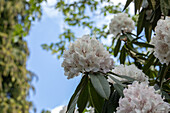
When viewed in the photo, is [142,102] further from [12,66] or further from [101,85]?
[12,66]

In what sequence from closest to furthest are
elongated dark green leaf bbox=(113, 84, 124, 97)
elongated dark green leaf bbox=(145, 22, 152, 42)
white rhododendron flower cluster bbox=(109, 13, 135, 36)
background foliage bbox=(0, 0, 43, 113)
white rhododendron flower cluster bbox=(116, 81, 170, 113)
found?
white rhododendron flower cluster bbox=(116, 81, 170, 113) < elongated dark green leaf bbox=(113, 84, 124, 97) < elongated dark green leaf bbox=(145, 22, 152, 42) < white rhododendron flower cluster bbox=(109, 13, 135, 36) < background foliage bbox=(0, 0, 43, 113)

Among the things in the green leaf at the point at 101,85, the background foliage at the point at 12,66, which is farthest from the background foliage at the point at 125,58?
the background foliage at the point at 12,66

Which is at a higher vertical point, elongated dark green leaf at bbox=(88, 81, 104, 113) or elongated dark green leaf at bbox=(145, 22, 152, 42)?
elongated dark green leaf at bbox=(145, 22, 152, 42)

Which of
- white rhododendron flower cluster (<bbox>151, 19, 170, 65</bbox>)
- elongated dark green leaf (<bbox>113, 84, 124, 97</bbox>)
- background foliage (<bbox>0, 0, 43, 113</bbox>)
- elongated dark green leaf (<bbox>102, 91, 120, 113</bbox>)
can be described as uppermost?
background foliage (<bbox>0, 0, 43, 113</bbox>)

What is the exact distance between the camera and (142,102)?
2.19 ft

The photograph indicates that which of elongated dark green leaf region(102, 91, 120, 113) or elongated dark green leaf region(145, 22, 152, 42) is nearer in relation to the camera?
elongated dark green leaf region(102, 91, 120, 113)

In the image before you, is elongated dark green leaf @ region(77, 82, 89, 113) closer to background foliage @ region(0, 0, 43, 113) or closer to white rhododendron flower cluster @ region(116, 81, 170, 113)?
white rhododendron flower cluster @ region(116, 81, 170, 113)

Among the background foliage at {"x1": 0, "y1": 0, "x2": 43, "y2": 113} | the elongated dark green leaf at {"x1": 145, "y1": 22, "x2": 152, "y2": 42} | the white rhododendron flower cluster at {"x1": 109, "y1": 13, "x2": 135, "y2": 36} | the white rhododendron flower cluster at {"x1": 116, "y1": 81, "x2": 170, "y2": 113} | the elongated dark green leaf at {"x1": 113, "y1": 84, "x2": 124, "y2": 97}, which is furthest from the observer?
the background foliage at {"x1": 0, "y1": 0, "x2": 43, "y2": 113}

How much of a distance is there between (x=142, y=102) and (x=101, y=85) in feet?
0.48

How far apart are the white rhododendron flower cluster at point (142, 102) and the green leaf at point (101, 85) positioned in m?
0.06

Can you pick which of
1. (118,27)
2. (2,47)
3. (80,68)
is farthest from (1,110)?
(80,68)

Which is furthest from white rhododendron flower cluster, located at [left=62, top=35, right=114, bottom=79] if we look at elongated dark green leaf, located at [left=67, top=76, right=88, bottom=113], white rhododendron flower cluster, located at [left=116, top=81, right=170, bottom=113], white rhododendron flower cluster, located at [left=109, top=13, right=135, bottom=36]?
white rhododendron flower cluster, located at [left=109, top=13, right=135, bottom=36]

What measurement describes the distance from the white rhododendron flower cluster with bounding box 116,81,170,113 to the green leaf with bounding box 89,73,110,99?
6 centimetres

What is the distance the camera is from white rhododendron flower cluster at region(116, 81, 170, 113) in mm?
648
